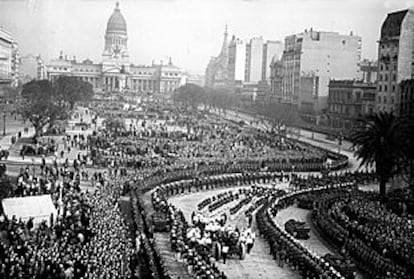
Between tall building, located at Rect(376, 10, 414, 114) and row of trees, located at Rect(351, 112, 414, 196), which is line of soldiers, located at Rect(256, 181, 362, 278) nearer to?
row of trees, located at Rect(351, 112, 414, 196)

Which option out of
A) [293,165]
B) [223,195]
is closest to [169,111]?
[293,165]

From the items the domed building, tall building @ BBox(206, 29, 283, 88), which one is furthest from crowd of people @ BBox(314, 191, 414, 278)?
the domed building

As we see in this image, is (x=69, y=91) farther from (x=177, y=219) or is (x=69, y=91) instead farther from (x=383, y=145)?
(x=177, y=219)

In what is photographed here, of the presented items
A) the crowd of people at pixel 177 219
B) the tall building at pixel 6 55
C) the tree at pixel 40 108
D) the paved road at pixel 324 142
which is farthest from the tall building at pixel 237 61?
the crowd of people at pixel 177 219

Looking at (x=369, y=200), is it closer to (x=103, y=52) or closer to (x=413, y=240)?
(x=413, y=240)

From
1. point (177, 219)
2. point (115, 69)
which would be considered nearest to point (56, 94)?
point (177, 219)

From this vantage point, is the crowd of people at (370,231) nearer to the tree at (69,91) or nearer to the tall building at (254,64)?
the tree at (69,91)
